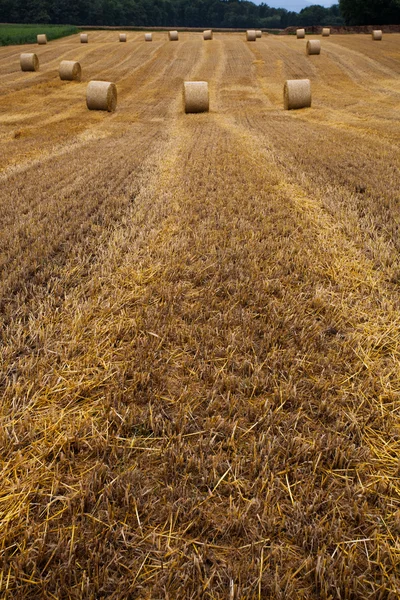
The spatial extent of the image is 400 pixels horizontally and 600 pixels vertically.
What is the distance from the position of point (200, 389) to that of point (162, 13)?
145 m

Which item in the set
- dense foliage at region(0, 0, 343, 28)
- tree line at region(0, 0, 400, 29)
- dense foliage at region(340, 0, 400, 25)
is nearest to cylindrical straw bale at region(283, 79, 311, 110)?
dense foliage at region(340, 0, 400, 25)

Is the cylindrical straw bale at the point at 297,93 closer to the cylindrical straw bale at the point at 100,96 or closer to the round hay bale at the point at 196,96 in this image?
the round hay bale at the point at 196,96

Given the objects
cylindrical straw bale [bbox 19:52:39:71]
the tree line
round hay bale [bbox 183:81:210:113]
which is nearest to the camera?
round hay bale [bbox 183:81:210:113]

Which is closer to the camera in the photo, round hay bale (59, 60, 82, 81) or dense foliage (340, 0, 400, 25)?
round hay bale (59, 60, 82, 81)

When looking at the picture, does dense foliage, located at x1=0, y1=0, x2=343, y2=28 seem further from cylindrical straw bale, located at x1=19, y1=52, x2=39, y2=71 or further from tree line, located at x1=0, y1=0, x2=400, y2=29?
cylindrical straw bale, located at x1=19, y1=52, x2=39, y2=71

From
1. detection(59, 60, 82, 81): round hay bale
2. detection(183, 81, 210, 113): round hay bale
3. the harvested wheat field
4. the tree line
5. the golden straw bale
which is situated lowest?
the harvested wheat field

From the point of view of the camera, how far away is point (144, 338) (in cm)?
284

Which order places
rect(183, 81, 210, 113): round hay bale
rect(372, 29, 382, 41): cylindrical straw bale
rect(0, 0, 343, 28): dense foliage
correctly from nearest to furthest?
rect(183, 81, 210, 113): round hay bale
rect(372, 29, 382, 41): cylindrical straw bale
rect(0, 0, 343, 28): dense foliage

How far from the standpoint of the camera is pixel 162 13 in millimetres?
116812

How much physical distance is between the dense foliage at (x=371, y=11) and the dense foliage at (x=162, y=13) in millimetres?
45492

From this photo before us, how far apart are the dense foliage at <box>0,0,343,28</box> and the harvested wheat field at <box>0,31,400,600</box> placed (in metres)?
97.3

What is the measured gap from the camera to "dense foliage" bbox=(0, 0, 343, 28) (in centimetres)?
7981

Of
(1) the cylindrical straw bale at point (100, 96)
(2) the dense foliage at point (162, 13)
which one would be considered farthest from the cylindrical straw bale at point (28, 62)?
(2) the dense foliage at point (162, 13)

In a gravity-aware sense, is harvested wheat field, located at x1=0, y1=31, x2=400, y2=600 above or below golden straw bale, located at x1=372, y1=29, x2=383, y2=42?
below
